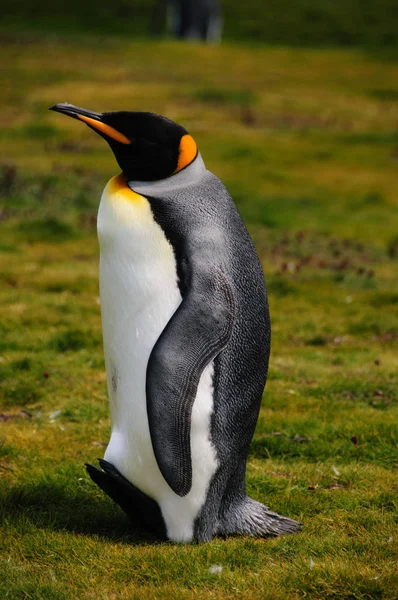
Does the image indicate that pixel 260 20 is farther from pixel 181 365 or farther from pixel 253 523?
pixel 181 365

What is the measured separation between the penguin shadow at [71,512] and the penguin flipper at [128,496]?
0.25 ft

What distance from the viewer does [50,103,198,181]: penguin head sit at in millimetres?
4453

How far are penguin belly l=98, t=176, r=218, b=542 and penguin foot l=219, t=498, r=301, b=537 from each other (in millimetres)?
216

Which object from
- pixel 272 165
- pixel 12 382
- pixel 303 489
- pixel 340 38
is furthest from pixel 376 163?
pixel 340 38

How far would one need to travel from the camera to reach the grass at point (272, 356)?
165 inches

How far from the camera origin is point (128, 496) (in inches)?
176

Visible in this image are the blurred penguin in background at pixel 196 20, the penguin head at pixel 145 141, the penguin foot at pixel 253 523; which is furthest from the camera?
the blurred penguin in background at pixel 196 20

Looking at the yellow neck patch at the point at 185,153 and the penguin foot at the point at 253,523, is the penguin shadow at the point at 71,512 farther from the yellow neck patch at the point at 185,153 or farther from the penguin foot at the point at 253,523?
the yellow neck patch at the point at 185,153

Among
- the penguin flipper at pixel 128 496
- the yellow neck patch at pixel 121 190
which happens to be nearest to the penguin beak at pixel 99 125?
the yellow neck patch at pixel 121 190

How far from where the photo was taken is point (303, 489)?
17.2ft

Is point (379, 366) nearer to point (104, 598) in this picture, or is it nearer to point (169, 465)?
point (169, 465)

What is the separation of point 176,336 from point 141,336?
0.78 ft

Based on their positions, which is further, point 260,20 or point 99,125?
point 260,20

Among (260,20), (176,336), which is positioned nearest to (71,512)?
(176,336)
